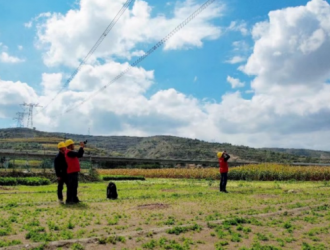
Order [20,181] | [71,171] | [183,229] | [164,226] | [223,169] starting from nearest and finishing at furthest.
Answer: [183,229], [164,226], [71,171], [223,169], [20,181]

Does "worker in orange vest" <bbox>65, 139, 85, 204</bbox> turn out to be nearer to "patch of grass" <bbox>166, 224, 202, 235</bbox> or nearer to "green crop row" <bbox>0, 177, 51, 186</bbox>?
"patch of grass" <bbox>166, 224, 202, 235</bbox>

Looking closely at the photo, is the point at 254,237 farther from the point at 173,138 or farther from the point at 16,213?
the point at 173,138

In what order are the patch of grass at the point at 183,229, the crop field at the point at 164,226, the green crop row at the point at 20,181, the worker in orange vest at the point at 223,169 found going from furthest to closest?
the green crop row at the point at 20,181
the worker in orange vest at the point at 223,169
the patch of grass at the point at 183,229
the crop field at the point at 164,226

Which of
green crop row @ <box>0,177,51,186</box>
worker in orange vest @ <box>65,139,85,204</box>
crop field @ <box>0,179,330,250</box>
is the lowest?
green crop row @ <box>0,177,51,186</box>

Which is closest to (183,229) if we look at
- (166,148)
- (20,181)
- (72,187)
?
(72,187)

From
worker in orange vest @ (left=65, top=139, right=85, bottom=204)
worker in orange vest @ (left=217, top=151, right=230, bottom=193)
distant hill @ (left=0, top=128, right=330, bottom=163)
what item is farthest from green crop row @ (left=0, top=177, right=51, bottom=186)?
distant hill @ (left=0, top=128, right=330, bottom=163)

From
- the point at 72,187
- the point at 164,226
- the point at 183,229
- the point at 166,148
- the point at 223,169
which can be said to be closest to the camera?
the point at 183,229

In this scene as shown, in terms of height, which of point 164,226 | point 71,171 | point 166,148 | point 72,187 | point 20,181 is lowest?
point 20,181

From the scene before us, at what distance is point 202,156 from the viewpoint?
397 ft

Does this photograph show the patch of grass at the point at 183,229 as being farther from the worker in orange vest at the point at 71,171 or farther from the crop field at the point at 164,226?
the worker in orange vest at the point at 71,171

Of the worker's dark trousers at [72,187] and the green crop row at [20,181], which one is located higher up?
the worker's dark trousers at [72,187]

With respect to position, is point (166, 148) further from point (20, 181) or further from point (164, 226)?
point (164, 226)

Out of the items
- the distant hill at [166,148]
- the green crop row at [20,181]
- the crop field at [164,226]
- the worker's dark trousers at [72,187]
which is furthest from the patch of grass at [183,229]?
the distant hill at [166,148]

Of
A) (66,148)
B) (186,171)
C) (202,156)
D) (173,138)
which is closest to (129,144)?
(173,138)
